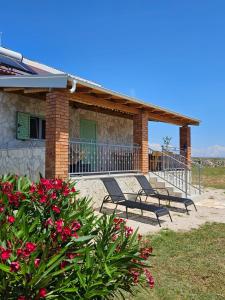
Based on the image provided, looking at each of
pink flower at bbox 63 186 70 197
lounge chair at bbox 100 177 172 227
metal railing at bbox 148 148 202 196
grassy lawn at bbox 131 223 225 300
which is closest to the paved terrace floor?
lounge chair at bbox 100 177 172 227

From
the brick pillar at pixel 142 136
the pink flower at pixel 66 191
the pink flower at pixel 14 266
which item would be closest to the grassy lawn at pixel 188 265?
the pink flower at pixel 66 191

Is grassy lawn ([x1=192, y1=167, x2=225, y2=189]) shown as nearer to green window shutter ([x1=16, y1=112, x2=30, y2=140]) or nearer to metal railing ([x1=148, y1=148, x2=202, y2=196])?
metal railing ([x1=148, y1=148, x2=202, y2=196])

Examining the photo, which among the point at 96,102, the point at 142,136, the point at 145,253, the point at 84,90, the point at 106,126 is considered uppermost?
the point at 84,90

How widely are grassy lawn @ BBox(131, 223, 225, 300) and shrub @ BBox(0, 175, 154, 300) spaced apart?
1.35m

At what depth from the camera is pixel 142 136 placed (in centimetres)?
1231

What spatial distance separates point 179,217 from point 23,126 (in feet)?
20.4

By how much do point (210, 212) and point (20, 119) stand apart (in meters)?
7.39

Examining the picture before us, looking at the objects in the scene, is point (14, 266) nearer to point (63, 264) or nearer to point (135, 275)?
point (63, 264)

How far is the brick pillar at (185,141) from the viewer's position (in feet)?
54.8

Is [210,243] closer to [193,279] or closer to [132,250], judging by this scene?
[193,279]

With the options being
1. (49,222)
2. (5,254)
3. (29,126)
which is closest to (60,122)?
(29,126)

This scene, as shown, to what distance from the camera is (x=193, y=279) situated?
173 inches

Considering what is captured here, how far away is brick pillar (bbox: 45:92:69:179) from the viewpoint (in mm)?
8242

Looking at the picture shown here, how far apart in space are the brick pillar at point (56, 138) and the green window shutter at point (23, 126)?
7.47 feet
